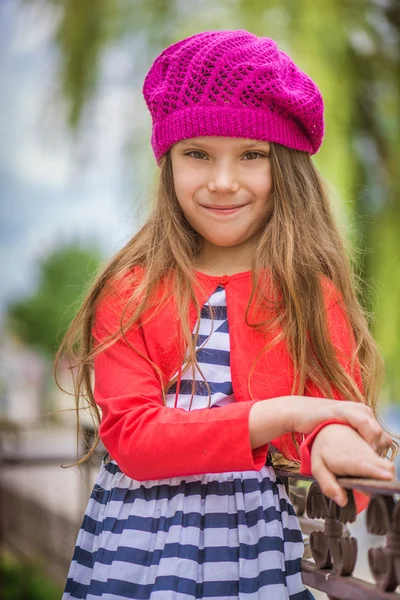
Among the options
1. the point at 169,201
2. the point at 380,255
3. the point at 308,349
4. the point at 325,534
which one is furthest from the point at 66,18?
the point at 325,534

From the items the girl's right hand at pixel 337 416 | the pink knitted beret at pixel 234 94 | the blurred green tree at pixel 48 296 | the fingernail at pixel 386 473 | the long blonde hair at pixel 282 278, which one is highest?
the pink knitted beret at pixel 234 94

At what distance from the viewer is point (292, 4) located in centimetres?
395

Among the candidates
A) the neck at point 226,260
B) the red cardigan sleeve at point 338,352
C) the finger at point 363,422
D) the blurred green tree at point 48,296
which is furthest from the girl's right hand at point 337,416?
the blurred green tree at point 48,296

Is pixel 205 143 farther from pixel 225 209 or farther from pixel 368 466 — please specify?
pixel 368 466

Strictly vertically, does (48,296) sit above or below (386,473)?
below

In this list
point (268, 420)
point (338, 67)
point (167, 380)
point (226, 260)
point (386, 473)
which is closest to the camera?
point (386, 473)

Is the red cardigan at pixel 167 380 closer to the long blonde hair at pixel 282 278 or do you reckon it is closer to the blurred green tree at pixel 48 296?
the long blonde hair at pixel 282 278

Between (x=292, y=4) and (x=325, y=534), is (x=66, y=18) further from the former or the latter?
(x=325, y=534)

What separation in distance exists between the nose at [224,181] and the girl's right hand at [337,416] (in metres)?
0.39

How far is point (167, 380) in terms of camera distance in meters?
Answer: 1.32

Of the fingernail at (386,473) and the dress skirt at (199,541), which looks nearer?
the fingernail at (386,473)

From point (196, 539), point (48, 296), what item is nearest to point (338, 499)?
point (196, 539)

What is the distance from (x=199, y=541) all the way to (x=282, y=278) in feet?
1.45

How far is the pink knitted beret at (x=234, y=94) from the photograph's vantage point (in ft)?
4.36
